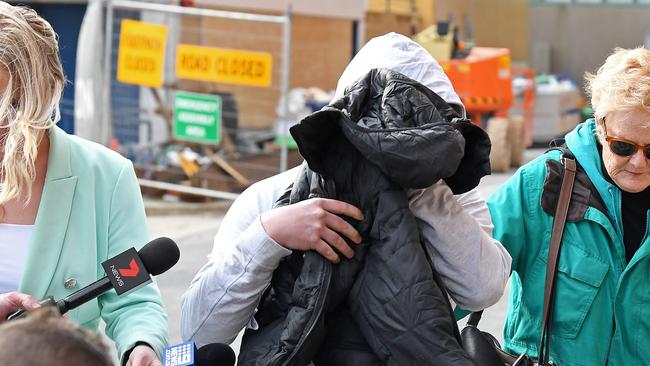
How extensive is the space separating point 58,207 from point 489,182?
38.5 ft

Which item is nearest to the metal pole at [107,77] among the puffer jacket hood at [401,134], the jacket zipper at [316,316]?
the puffer jacket hood at [401,134]

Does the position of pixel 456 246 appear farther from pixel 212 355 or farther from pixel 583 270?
pixel 583 270

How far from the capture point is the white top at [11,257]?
2.93 meters

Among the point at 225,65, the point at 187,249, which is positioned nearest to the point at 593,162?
the point at 187,249

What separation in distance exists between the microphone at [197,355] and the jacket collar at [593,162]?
148cm

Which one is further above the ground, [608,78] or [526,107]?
[608,78]

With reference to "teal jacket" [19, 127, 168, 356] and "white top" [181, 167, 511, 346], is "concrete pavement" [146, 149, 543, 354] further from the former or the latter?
"white top" [181, 167, 511, 346]

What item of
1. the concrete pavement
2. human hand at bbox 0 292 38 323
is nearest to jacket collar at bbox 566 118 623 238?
human hand at bbox 0 292 38 323

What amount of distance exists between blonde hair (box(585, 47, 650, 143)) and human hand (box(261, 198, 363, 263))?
1.18m

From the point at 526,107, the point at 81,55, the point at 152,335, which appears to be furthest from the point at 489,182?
the point at 152,335

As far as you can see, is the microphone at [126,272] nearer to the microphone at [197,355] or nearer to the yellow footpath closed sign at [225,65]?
the microphone at [197,355]

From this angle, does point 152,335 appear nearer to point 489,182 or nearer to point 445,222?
point 445,222

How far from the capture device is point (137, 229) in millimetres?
3113

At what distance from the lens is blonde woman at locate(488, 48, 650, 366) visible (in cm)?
347
